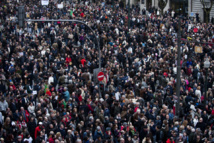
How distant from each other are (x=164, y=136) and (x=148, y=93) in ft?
14.4

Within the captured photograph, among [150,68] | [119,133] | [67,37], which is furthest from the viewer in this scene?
[67,37]

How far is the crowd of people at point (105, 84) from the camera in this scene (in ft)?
49.3

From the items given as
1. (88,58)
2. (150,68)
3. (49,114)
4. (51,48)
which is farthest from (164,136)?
(51,48)

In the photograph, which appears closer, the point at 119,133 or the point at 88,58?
the point at 119,133

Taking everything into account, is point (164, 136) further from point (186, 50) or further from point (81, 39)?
point (81, 39)

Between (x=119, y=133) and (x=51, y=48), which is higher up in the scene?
(x=51, y=48)

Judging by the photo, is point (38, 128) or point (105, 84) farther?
point (105, 84)

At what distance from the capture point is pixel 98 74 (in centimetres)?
1856

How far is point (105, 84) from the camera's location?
21031mm

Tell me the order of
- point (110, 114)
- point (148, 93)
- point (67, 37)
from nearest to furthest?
point (110, 114) → point (148, 93) → point (67, 37)

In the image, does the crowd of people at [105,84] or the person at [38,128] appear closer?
the person at [38,128]

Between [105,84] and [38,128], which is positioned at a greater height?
[105,84]

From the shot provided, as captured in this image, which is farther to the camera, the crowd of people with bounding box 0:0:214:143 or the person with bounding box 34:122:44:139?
the crowd of people with bounding box 0:0:214:143

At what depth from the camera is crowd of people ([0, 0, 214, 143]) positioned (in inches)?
592
